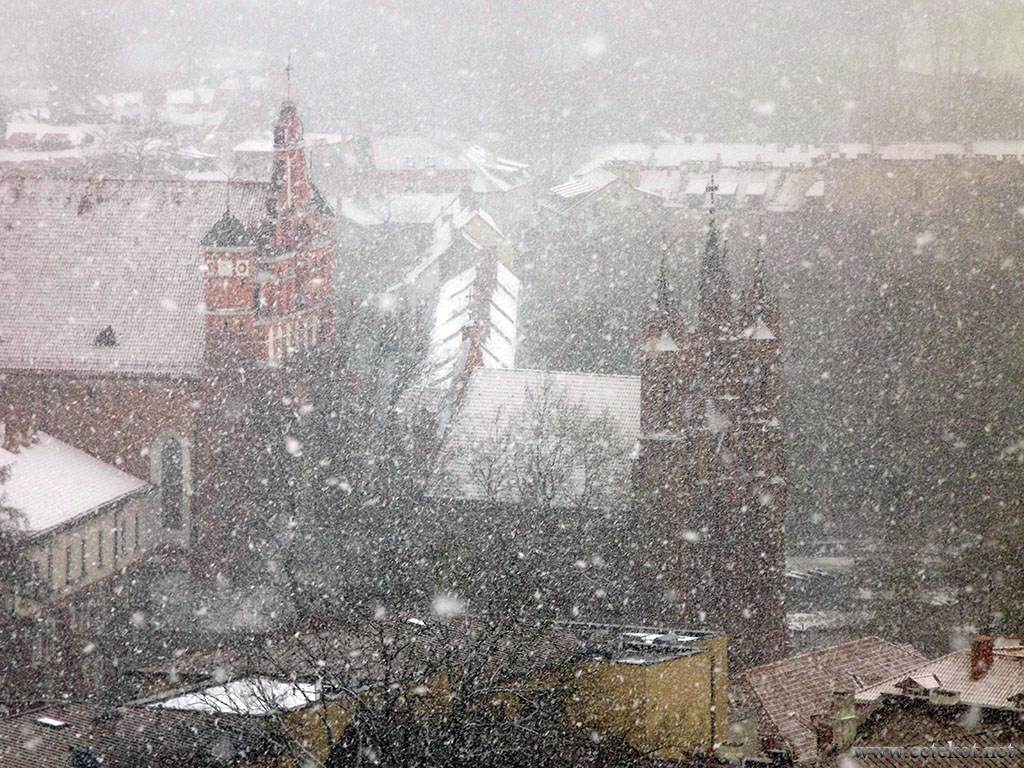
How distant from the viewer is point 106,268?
121 feet

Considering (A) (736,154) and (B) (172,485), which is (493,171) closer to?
(A) (736,154)

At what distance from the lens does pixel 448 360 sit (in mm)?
41531

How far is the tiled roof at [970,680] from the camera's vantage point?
24.1 meters

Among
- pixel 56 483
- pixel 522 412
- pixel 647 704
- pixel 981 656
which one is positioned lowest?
pixel 647 704

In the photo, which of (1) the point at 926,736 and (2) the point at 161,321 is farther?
(2) the point at 161,321

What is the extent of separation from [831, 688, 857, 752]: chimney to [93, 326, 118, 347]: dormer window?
71.9 ft

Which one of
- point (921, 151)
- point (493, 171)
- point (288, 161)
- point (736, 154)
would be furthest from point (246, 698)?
point (493, 171)

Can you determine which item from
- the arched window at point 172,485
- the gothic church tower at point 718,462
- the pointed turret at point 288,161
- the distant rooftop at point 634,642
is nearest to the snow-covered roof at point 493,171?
the pointed turret at point 288,161

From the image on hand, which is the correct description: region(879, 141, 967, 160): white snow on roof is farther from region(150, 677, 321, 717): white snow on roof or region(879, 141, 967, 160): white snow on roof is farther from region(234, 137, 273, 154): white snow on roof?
region(150, 677, 321, 717): white snow on roof

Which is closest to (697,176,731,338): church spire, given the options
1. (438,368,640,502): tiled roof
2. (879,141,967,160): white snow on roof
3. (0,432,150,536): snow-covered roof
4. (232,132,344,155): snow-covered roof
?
(438,368,640,502): tiled roof

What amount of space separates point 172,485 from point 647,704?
56.8 feet

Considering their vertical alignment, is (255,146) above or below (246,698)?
above

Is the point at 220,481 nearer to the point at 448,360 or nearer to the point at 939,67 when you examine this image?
the point at 448,360

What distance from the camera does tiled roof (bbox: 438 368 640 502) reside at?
114ft
